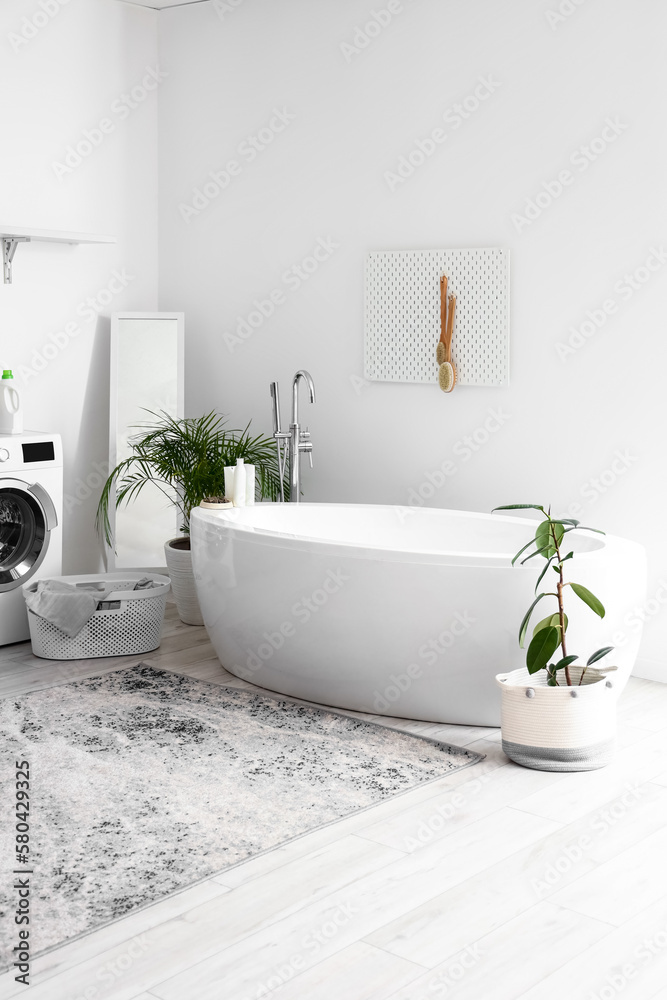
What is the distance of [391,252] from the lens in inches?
178

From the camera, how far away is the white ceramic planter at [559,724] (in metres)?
3.09

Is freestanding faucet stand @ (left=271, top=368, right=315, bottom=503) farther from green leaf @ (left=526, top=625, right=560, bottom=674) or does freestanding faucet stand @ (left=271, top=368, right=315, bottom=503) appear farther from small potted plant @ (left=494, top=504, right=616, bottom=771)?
green leaf @ (left=526, top=625, right=560, bottom=674)

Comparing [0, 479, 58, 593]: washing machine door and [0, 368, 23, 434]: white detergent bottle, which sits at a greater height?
[0, 368, 23, 434]: white detergent bottle

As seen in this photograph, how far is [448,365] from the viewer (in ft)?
14.3

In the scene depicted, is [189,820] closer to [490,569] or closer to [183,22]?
[490,569]

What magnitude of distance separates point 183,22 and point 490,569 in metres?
3.38
